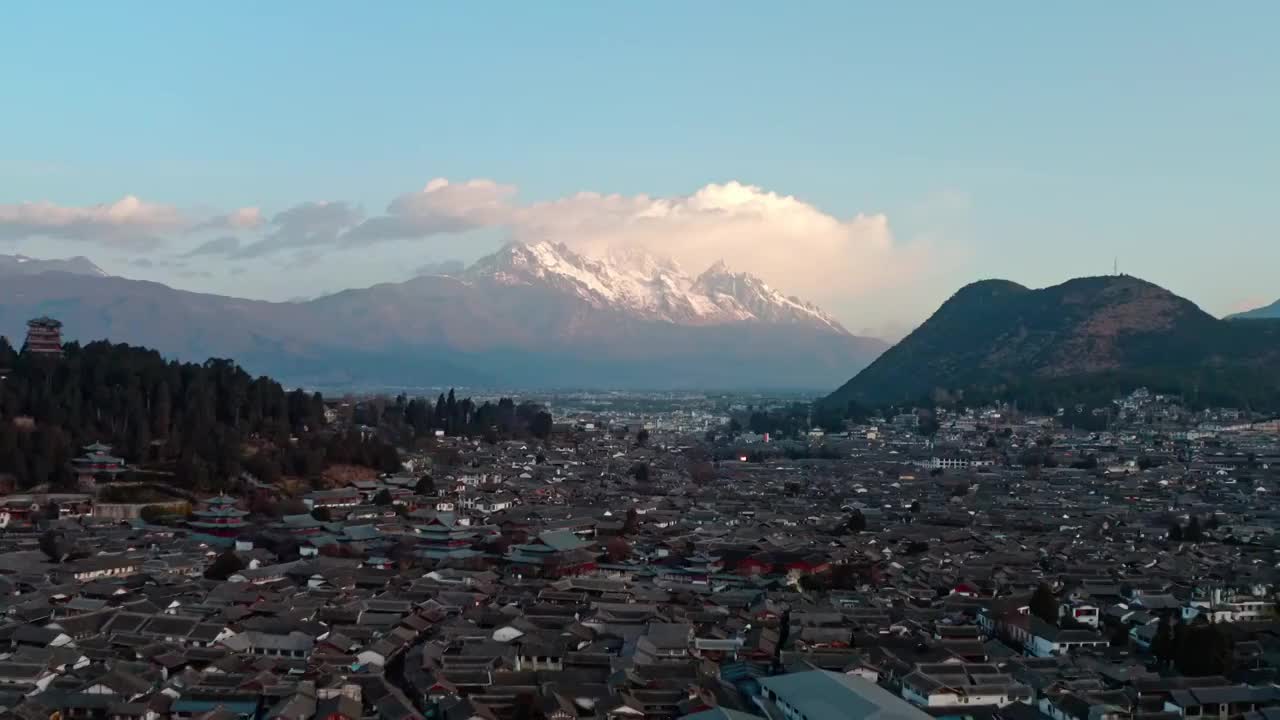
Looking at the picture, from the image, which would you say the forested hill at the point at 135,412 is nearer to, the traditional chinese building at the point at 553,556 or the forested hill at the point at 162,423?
the forested hill at the point at 162,423

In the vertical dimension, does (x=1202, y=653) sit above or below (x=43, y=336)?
A: below

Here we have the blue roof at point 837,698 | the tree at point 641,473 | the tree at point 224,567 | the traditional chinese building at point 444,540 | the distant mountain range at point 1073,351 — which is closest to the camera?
the blue roof at point 837,698

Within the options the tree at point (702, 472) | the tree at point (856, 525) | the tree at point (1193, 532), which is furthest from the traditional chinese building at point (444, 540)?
the tree at point (1193, 532)

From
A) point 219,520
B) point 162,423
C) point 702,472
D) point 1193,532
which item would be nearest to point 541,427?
point 702,472

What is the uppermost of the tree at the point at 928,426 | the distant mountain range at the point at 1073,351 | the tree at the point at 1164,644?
the distant mountain range at the point at 1073,351

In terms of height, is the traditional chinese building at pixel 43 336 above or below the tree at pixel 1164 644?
above

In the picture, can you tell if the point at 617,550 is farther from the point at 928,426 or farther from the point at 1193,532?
the point at 928,426

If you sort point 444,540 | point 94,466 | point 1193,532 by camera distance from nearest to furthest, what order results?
point 444,540, point 1193,532, point 94,466

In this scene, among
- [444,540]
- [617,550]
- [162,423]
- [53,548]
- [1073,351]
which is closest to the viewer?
[53,548]
